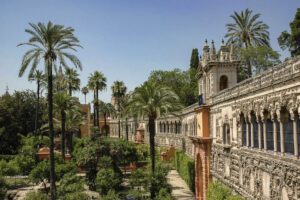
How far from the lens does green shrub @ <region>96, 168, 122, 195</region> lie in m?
36.6

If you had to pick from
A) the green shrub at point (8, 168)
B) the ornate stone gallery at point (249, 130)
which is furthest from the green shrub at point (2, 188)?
the ornate stone gallery at point (249, 130)

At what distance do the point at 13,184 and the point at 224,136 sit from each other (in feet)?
96.2

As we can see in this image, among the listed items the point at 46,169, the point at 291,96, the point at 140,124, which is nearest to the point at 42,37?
the point at 46,169

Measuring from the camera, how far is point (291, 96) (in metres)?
15.3

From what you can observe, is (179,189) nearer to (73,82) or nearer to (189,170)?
(189,170)

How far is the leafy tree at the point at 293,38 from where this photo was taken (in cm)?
5488

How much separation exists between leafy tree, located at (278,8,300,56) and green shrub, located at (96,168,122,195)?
109 feet

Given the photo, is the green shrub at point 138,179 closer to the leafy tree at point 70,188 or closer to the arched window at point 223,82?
the leafy tree at point 70,188

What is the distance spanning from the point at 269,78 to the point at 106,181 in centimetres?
2312

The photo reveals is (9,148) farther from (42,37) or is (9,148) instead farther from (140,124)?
(42,37)

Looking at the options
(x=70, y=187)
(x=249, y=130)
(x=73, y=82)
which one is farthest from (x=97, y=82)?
(x=249, y=130)

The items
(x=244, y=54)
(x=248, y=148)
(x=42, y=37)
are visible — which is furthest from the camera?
(x=244, y=54)

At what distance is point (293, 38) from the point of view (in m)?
55.7

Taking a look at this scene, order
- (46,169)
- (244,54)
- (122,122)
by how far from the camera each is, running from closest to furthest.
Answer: (46,169) < (244,54) < (122,122)
